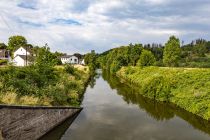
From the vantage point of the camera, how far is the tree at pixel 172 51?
70.2 m

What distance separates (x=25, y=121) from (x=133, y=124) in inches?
429

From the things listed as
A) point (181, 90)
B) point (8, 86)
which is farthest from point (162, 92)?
point (8, 86)

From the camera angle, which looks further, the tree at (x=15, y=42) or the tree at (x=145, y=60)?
the tree at (x=15, y=42)

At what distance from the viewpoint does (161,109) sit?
32.4m

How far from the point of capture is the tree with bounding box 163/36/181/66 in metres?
70.2

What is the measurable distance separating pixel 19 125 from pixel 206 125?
16840 millimetres

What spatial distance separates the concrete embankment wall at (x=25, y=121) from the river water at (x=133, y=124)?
1.20 meters

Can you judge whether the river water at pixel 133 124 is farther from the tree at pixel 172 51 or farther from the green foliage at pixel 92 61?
the green foliage at pixel 92 61

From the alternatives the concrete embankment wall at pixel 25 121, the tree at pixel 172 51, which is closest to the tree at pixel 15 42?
the tree at pixel 172 51

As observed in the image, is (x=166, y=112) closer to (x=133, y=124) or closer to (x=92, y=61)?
(x=133, y=124)

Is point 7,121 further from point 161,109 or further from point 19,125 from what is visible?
point 161,109

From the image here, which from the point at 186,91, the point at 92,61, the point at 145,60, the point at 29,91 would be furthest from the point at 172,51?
the point at 92,61

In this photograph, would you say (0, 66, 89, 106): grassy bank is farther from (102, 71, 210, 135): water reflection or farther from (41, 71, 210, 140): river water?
(102, 71, 210, 135): water reflection

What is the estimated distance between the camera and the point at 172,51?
70125 mm
